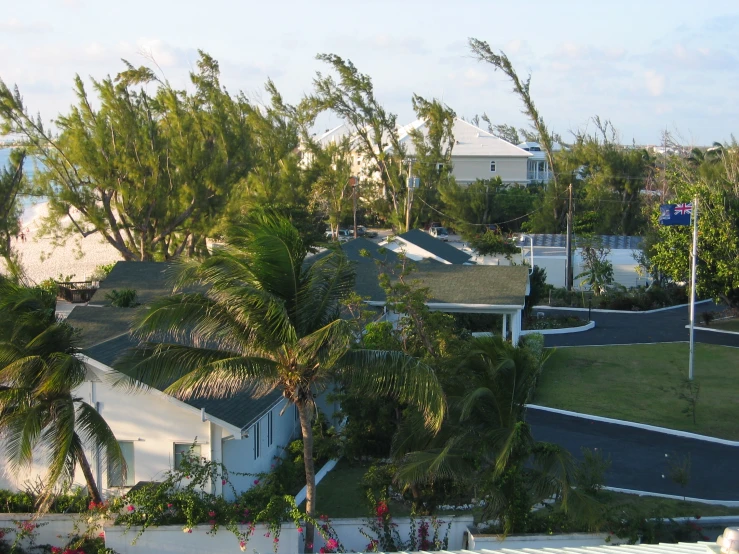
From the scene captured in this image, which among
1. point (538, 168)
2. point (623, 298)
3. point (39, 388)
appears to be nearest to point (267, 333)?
point (39, 388)

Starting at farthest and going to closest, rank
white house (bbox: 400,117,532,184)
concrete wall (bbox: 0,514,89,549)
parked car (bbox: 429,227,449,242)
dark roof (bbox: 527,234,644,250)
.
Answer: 1. white house (bbox: 400,117,532,184)
2. parked car (bbox: 429,227,449,242)
3. dark roof (bbox: 527,234,644,250)
4. concrete wall (bbox: 0,514,89,549)

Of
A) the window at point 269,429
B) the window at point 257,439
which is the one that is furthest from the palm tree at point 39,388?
the window at point 269,429

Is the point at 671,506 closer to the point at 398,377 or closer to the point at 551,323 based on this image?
the point at 398,377

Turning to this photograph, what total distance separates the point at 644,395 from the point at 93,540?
17.1 meters

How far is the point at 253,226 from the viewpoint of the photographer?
1248cm

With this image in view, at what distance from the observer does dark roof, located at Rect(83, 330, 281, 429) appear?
14492 mm

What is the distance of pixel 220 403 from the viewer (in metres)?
15.0

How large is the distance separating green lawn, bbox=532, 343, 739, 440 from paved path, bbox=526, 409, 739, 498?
3.22 feet

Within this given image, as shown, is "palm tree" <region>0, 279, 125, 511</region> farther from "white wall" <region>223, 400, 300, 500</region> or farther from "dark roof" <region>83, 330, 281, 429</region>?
"white wall" <region>223, 400, 300, 500</region>

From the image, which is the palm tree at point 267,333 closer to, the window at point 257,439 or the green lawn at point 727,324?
the window at point 257,439

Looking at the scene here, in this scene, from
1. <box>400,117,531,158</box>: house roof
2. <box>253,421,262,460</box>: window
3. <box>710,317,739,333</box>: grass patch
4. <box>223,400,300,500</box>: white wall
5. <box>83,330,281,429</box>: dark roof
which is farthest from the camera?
<box>400,117,531,158</box>: house roof

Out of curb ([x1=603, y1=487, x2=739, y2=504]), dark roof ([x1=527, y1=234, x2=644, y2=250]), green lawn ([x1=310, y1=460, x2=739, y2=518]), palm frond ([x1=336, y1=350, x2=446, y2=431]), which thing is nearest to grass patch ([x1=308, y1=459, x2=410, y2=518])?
green lawn ([x1=310, y1=460, x2=739, y2=518])

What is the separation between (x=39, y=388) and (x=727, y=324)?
31.3m

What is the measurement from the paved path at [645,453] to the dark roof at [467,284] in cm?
507
